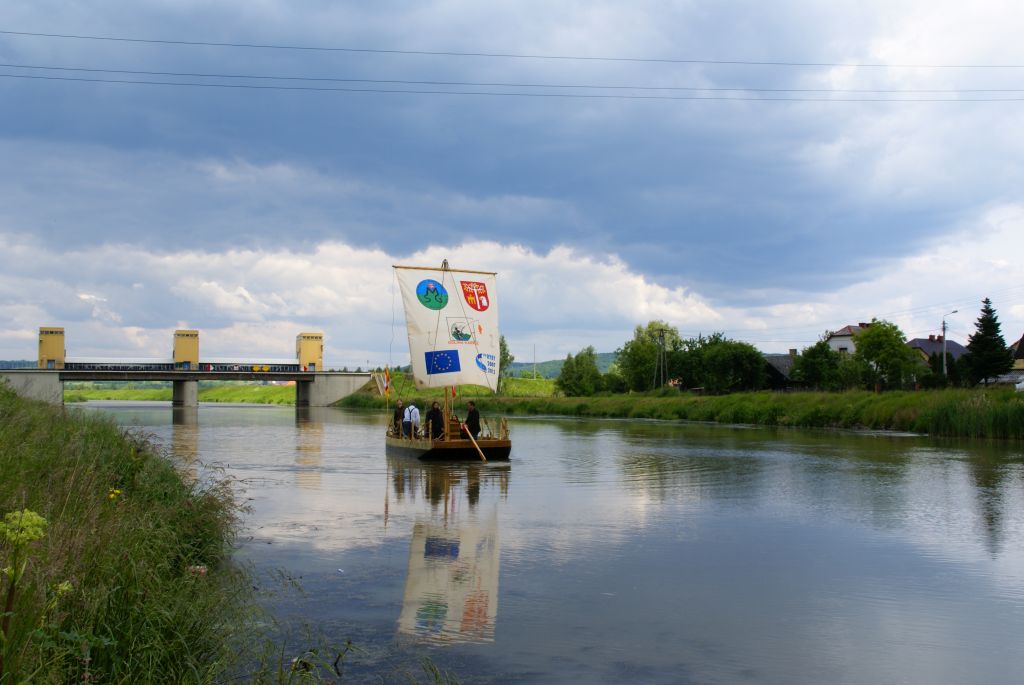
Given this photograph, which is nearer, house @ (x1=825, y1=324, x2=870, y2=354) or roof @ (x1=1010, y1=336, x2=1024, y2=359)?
roof @ (x1=1010, y1=336, x2=1024, y2=359)

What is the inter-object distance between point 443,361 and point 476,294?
2.79 m

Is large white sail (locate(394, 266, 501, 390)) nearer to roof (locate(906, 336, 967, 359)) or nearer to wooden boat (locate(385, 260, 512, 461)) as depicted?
wooden boat (locate(385, 260, 512, 461))

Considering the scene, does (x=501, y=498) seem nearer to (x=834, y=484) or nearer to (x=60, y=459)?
(x=834, y=484)

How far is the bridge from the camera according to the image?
3541 inches

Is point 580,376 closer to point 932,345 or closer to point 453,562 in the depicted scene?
point 932,345

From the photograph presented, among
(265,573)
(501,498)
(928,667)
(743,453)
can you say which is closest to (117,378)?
(743,453)

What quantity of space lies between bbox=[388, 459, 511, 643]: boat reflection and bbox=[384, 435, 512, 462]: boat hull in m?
4.33

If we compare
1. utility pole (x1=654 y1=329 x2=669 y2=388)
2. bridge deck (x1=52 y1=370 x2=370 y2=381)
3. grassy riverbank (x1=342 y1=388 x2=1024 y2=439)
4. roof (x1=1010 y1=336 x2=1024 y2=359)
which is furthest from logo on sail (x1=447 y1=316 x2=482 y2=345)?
roof (x1=1010 y1=336 x2=1024 y2=359)

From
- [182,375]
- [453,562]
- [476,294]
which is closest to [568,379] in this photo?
[182,375]

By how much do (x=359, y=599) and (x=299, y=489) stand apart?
10.7 metres

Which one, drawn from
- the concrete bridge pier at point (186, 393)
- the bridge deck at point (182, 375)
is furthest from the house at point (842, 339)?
the concrete bridge pier at point (186, 393)

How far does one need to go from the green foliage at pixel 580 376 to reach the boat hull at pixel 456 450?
216 feet

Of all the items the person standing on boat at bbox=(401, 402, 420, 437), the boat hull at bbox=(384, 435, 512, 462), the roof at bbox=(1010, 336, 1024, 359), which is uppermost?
the roof at bbox=(1010, 336, 1024, 359)

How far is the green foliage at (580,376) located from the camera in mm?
93306
